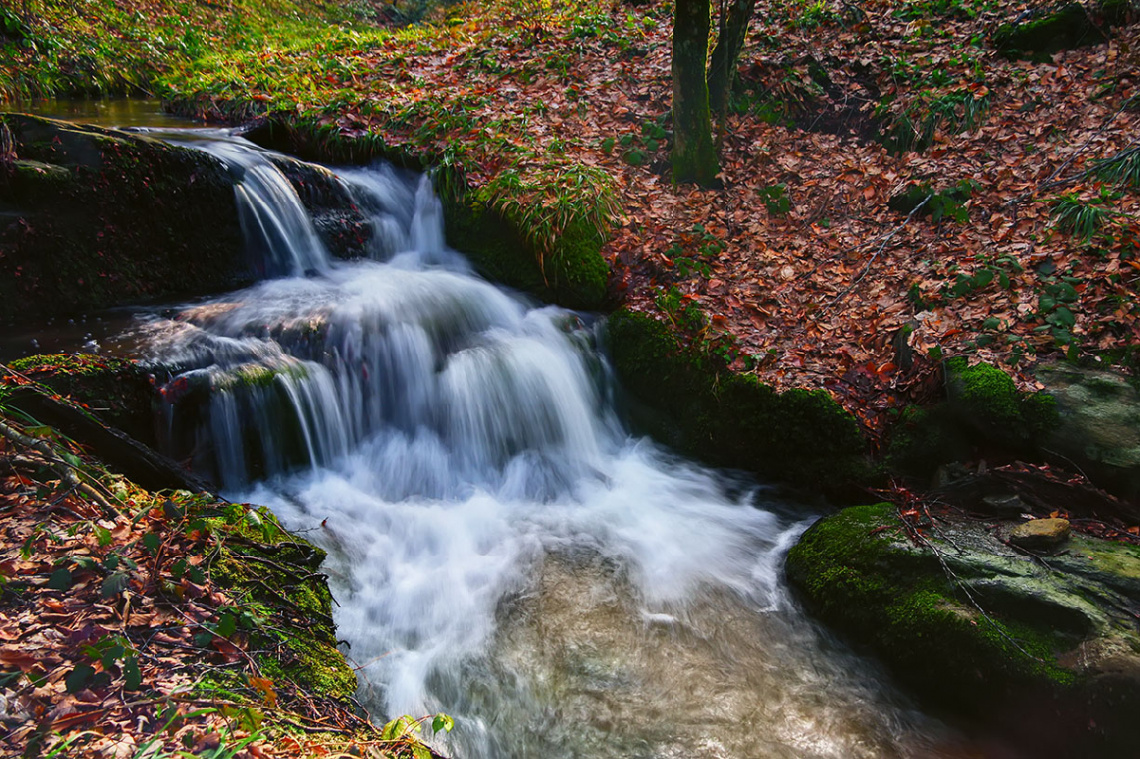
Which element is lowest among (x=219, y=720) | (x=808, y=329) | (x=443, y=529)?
(x=443, y=529)

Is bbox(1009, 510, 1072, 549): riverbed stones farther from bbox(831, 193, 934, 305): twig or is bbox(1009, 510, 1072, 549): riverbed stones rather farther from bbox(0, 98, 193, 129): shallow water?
bbox(0, 98, 193, 129): shallow water

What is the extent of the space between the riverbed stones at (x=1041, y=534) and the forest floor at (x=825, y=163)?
125 cm

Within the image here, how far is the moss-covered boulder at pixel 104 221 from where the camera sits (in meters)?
4.73

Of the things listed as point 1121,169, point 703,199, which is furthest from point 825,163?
point 1121,169

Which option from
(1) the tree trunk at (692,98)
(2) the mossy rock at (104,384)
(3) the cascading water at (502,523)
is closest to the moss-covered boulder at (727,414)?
(3) the cascading water at (502,523)

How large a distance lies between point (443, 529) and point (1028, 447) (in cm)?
444

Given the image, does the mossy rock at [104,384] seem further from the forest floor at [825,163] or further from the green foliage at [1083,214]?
the green foliage at [1083,214]

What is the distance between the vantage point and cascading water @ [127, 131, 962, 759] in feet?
11.3

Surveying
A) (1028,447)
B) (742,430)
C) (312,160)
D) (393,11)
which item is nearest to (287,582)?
(742,430)

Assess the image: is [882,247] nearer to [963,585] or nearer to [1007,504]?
[1007,504]

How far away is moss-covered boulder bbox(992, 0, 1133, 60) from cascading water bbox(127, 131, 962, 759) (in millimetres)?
6763

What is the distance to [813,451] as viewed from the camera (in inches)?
204

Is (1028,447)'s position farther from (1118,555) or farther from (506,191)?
(506,191)

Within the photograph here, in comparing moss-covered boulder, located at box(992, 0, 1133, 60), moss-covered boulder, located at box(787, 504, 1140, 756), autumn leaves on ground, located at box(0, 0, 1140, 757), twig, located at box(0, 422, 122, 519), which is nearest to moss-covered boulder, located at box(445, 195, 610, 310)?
autumn leaves on ground, located at box(0, 0, 1140, 757)
